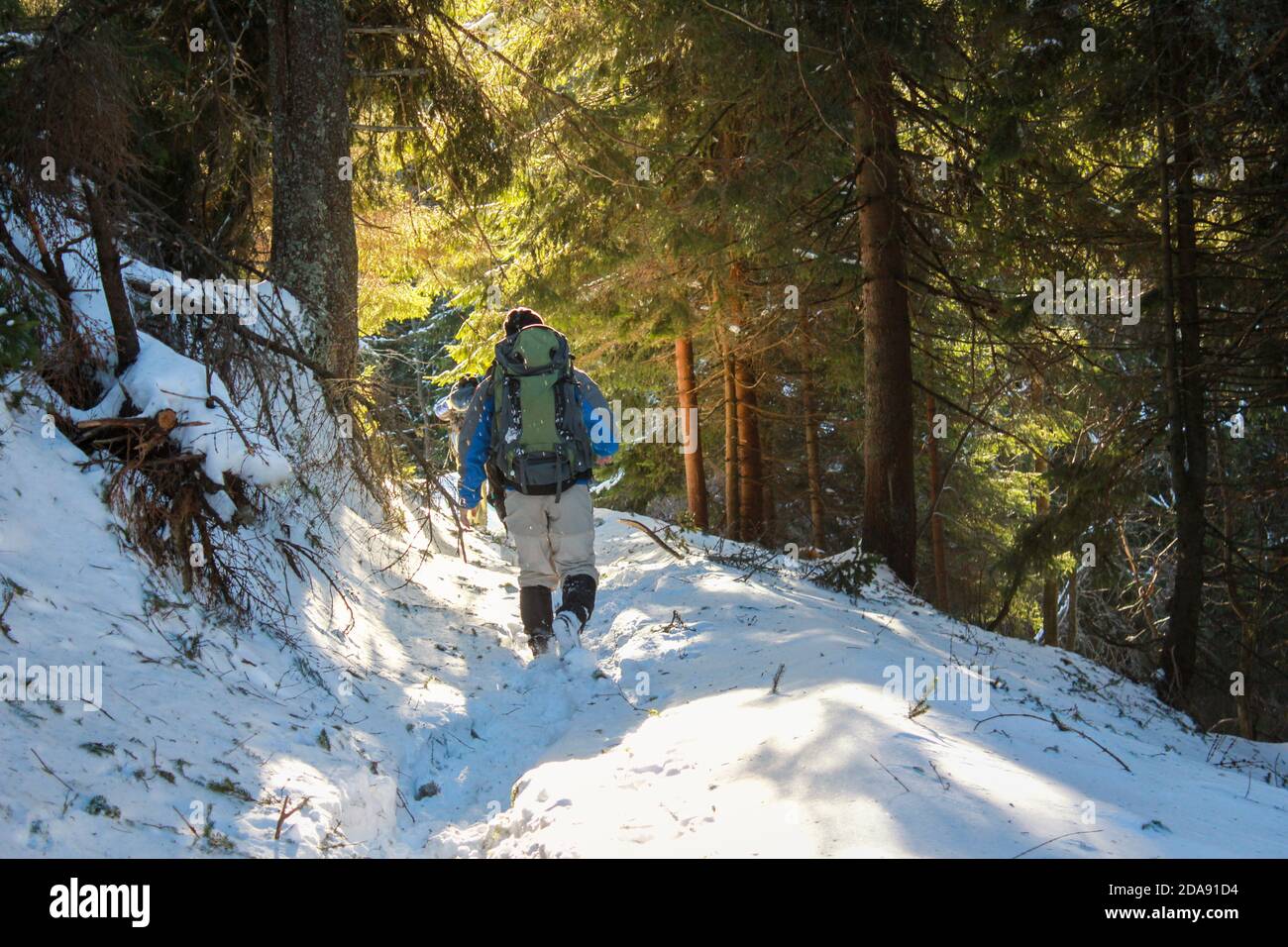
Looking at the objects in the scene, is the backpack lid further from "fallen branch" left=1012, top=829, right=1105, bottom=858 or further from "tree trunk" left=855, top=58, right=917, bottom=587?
"tree trunk" left=855, top=58, right=917, bottom=587

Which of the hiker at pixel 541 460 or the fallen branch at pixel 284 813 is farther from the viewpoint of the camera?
the hiker at pixel 541 460

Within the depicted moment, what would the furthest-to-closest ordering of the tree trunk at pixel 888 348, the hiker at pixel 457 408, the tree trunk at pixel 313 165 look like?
the tree trunk at pixel 888 348 → the tree trunk at pixel 313 165 → the hiker at pixel 457 408

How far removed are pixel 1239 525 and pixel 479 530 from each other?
14956 mm

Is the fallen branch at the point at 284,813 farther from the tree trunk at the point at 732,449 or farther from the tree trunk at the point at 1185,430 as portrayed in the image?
the tree trunk at the point at 732,449

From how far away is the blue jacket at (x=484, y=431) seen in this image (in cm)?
669

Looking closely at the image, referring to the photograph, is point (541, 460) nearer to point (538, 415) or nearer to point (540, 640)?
point (538, 415)

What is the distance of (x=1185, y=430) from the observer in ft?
30.8

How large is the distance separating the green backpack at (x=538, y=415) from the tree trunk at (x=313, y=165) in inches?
82.0

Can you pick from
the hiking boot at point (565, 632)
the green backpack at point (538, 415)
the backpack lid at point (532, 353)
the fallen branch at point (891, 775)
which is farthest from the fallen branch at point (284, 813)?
the backpack lid at point (532, 353)

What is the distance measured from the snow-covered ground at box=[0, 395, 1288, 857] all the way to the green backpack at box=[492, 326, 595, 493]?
55.8 inches

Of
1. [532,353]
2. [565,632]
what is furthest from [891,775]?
[532,353]

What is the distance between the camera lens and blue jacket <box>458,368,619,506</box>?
6691mm

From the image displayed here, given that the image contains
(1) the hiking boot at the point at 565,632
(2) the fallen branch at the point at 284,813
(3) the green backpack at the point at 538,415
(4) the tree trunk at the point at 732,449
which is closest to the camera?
(2) the fallen branch at the point at 284,813

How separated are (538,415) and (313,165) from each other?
11.9ft
